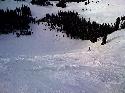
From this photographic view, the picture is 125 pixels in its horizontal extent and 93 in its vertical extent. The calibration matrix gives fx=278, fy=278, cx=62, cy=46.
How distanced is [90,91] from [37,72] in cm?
242

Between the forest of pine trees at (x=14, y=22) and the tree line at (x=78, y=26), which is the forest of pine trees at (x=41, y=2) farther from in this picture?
the forest of pine trees at (x=14, y=22)

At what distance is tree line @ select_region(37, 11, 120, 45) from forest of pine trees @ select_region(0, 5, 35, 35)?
115 cm

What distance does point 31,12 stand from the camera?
20.0m

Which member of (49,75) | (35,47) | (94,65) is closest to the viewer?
(49,75)


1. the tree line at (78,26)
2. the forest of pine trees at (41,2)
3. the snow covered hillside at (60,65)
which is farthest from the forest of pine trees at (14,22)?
the forest of pine trees at (41,2)

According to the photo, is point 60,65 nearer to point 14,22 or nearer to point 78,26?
point 78,26

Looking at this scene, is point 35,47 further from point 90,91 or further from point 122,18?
point 90,91

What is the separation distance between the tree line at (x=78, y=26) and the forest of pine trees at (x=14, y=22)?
1150mm

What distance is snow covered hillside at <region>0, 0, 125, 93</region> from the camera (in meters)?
8.43

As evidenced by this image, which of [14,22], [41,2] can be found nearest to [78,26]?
[14,22]

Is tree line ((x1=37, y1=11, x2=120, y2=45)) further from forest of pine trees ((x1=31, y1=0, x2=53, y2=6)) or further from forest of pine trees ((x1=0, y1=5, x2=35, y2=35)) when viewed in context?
forest of pine trees ((x1=31, y1=0, x2=53, y2=6))

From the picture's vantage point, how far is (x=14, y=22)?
56.9 ft

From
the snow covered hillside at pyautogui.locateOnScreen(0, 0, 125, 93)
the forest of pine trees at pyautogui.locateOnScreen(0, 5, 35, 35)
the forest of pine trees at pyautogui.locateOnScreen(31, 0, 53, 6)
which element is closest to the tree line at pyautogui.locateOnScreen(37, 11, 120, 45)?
the snow covered hillside at pyautogui.locateOnScreen(0, 0, 125, 93)

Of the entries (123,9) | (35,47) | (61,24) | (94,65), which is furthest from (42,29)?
(94,65)
